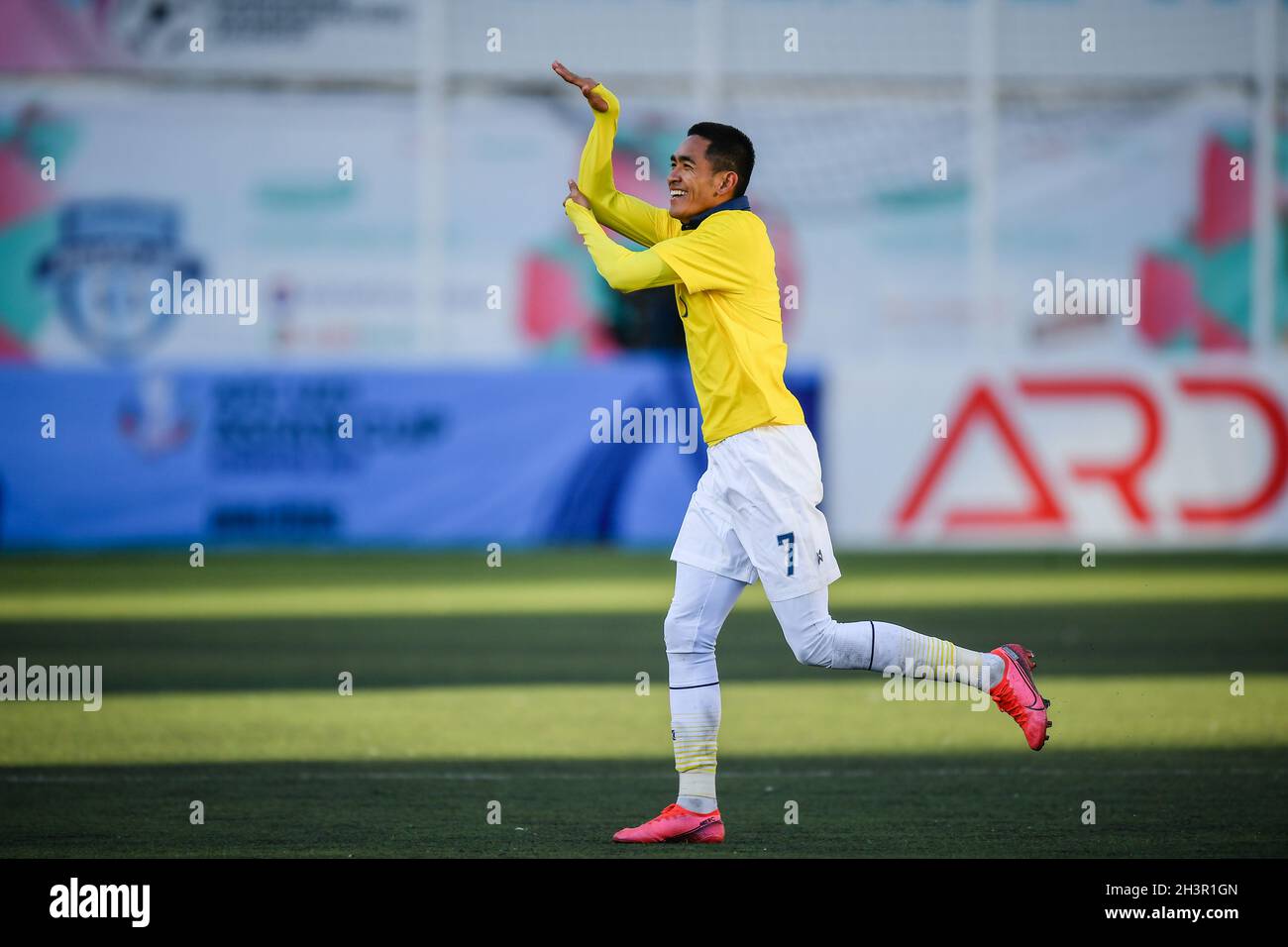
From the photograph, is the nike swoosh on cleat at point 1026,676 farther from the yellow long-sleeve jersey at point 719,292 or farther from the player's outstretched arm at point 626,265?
the player's outstretched arm at point 626,265

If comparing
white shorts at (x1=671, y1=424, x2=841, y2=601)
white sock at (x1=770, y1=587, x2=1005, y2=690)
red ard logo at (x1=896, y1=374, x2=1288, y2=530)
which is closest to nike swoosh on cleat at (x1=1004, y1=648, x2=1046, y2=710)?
white sock at (x1=770, y1=587, x2=1005, y2=690)

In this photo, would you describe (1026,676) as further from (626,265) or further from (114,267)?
(114,267)

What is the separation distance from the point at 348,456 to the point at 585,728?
10987 mm

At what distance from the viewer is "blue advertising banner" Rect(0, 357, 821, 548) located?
1988 centimetres

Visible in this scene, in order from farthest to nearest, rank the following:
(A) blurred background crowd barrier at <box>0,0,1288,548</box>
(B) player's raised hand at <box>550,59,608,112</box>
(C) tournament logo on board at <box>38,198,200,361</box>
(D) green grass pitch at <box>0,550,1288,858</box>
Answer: (A) blurred background crowd barrier at <box>0,0,1288,548</box>
(C) tournament logo on board at <box>38,198,200,361</box>
(D) green grass pitch at <box>0,550,1288,858</box>
(B) player's raised hand at <box>550,59,608,112</box>

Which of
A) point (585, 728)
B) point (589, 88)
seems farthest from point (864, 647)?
point (585, 728)

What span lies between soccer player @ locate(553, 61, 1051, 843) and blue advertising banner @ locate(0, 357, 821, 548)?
42.0 feet

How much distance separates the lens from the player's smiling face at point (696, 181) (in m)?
6.80

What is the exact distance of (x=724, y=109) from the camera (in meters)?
27.9

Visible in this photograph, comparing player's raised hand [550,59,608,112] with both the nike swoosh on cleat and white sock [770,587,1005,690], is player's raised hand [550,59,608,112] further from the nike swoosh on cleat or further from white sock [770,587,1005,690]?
the nike swoosh on cleat

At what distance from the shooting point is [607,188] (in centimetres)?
710

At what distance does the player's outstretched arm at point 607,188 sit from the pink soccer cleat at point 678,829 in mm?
1956
